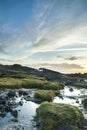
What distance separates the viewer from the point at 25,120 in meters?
25.4

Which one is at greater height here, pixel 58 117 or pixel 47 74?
pixel 47 74

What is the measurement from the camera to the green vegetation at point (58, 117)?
74.7 ft

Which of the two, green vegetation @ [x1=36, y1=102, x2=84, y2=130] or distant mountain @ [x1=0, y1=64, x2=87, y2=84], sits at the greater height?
distant mountain @ [x1=0, y1=64, x2=87, y2=84]

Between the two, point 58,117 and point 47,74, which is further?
point 47,74

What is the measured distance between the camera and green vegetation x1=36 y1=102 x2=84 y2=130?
74.7 ft

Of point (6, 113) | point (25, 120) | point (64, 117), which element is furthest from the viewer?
point (6, 113)

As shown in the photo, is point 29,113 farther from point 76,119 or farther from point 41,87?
point 41,87

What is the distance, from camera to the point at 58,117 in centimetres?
2353

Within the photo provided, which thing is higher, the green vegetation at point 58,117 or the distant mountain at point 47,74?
the distant mountain at point 47,74

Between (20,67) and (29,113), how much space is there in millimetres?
154634

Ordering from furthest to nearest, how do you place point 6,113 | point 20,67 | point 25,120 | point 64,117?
point 20,67, point 6,113, point 25,120, point 64,117

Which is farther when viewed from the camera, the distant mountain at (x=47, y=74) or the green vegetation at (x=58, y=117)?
the distant mountain at (x=47, y=74)

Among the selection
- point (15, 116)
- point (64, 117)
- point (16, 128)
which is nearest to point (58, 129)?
point (64, 117)

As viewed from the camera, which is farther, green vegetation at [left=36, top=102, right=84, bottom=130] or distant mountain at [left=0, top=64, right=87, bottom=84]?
distant mountain at [left=0, top=64, right=87, bottom=84]
